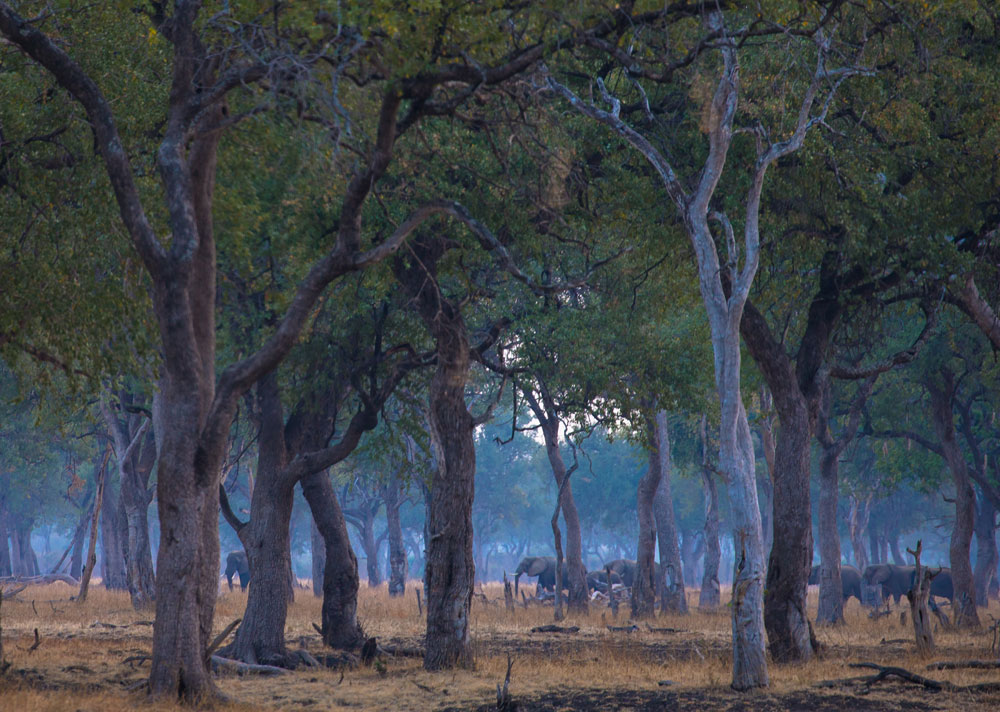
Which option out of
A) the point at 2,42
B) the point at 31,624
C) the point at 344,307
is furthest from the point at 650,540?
→ the point at 2,42

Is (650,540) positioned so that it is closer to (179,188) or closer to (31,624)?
(31,624)

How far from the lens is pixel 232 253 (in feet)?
50.6

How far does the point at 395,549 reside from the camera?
40.7 metres

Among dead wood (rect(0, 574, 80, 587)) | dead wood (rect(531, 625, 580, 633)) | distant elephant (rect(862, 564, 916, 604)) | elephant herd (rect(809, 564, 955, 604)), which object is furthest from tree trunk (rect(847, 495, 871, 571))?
dead wood (rect(0, 574, 80, 587))

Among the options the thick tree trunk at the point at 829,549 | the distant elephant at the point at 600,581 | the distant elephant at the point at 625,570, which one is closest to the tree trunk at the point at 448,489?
the thick tree trunk at the point at 829,549

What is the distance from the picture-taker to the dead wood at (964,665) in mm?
13758

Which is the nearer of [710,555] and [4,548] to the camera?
[710,555]

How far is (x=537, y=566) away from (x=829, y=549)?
936 inches

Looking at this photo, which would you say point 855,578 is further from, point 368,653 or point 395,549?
point 368,653

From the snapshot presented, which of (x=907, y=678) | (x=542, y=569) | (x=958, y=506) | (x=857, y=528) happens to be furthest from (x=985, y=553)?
(x=907, y=678)

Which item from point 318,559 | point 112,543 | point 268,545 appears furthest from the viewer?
point 112,543

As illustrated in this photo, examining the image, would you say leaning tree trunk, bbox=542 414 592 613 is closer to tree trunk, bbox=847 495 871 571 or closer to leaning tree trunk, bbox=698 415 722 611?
leaning tree trunk, bbox=698 415 722 611

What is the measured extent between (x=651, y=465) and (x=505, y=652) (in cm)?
1242

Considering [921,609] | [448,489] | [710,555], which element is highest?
[448,489]
